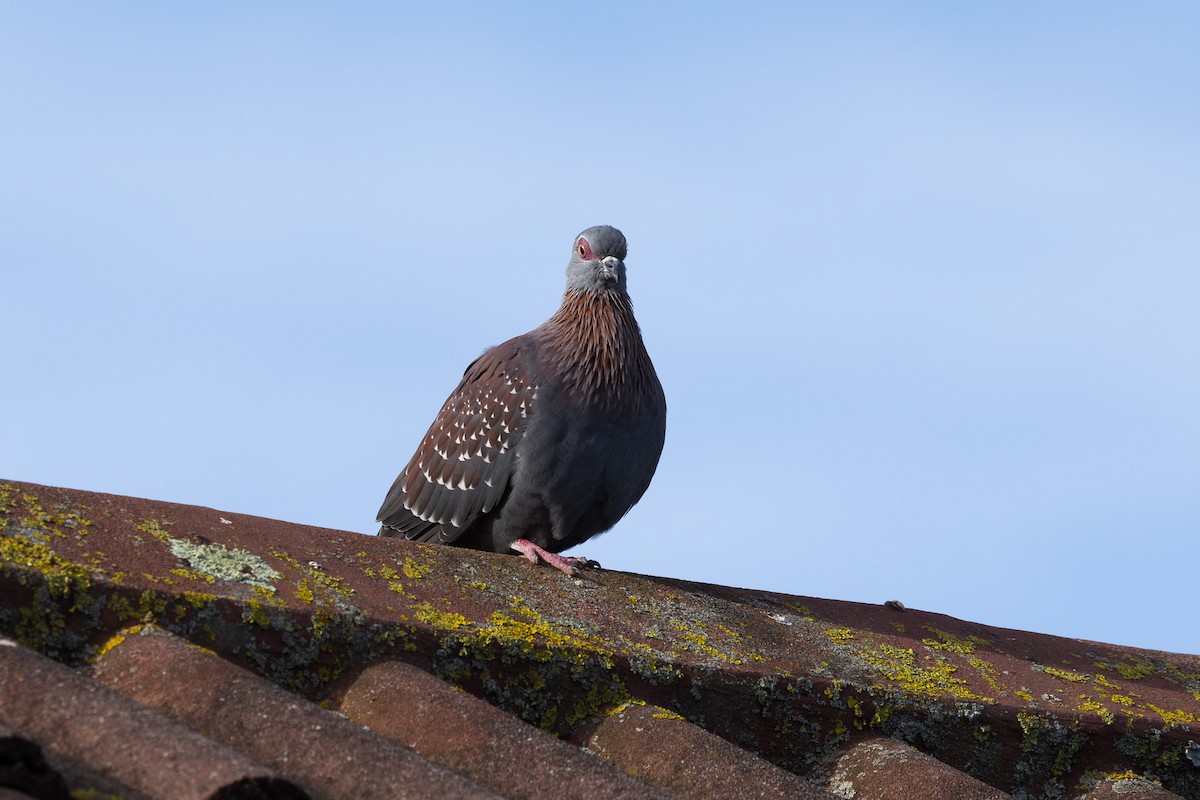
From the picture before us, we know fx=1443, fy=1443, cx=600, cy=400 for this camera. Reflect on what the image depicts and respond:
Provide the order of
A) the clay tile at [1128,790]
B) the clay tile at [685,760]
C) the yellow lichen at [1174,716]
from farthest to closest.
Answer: the yellow lichen at [1174,716]
the clay tile at [1128,790]
the clay tile at [685,760]

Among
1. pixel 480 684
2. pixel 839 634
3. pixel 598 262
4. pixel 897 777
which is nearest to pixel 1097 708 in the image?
pixel 839 634

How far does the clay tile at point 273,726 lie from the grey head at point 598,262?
3.22 m

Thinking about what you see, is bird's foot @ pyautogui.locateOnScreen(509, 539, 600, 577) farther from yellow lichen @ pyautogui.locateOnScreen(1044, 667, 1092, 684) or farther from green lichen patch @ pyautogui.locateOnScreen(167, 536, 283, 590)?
yellow lichen @ pyautogui.locateOnScreen(1044, 667, 1092, 684)

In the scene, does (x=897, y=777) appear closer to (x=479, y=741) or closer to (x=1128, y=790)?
(x=1128, y=790)

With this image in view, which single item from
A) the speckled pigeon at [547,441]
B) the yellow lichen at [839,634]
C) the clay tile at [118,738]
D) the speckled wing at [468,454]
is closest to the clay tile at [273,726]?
the clay tile at [118,738]

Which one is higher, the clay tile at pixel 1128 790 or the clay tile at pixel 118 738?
the clay tile at pixel 1128 790

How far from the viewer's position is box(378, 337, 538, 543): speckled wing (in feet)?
17.1

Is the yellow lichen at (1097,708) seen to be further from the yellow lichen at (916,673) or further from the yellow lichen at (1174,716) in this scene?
the yellow lichen at (916,673)

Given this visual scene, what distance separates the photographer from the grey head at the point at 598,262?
572cm

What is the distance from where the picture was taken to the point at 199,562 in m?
3.22

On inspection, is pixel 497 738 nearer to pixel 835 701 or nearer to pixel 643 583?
pixel 835 701

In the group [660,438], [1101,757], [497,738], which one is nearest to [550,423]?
[660,438]

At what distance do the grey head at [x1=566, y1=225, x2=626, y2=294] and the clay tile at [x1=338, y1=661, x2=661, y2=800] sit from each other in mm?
2905

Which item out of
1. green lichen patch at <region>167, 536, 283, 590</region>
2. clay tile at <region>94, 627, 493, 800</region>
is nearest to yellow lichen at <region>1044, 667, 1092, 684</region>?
green lichen patch at <region>167, 536, 283, 590</region>
